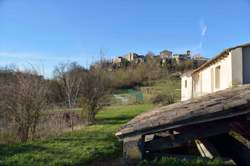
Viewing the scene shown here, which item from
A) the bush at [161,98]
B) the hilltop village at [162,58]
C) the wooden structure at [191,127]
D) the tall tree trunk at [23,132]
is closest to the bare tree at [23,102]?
the tall tree trunk at [23,132]

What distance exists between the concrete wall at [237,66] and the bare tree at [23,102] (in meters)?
8.00

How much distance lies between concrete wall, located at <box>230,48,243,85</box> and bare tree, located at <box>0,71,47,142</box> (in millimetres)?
7999

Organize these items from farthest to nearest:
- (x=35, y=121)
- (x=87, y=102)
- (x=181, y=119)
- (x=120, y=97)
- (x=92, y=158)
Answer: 1. (x=120, y=97)
2. (x=87, y=102)
3. (x=35, y=121)
4. (x=92, y=158)
5. (x=181, y=119)

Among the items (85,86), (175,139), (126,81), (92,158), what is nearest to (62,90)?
(85,86)

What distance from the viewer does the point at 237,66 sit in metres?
12.3

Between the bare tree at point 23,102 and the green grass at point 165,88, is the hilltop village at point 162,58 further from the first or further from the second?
the bare tree at point 23,102

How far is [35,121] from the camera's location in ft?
39.1

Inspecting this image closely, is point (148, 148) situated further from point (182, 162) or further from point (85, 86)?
point (85, 86)

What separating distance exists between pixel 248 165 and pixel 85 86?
1401 centimetres

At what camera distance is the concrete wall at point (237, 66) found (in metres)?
12.3

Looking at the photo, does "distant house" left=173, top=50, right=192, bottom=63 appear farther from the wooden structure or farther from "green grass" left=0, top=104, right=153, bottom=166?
the wooden structure

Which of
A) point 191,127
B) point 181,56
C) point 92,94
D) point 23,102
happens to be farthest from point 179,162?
point 181,56

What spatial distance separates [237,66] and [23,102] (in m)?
8.89

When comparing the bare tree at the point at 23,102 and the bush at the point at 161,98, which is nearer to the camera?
the bare tree at the point at 23,102
